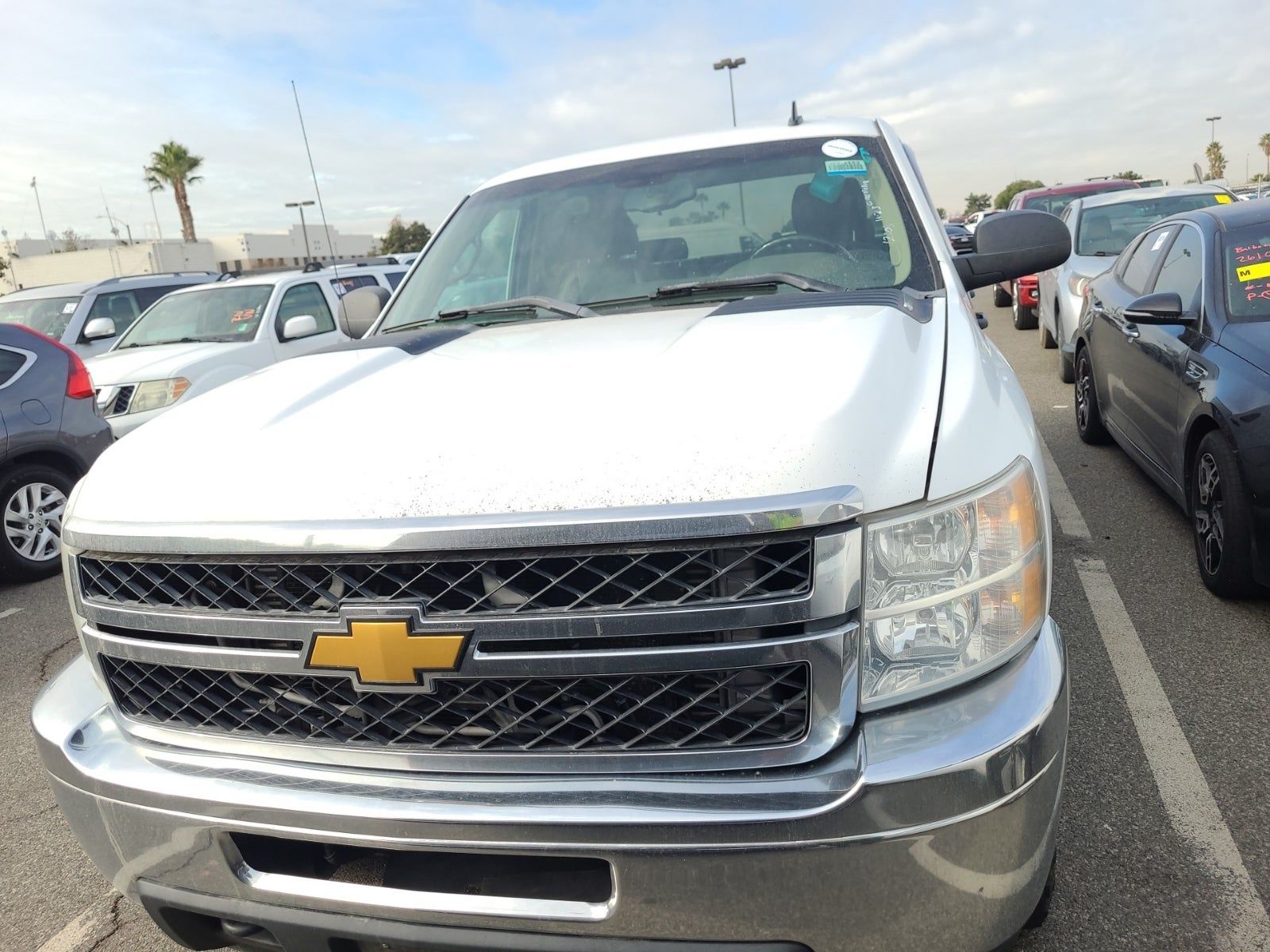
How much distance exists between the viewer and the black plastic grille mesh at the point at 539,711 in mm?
1577

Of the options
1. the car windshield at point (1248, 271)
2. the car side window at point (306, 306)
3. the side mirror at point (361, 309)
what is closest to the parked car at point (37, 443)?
the car side window at point (306, 306)

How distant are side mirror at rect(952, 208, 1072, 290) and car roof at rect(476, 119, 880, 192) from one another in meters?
0.53

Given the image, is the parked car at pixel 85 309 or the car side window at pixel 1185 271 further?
the parked car at pixel 85 309

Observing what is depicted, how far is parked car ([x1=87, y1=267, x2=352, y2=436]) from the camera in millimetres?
8312

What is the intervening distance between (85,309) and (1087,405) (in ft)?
34.4

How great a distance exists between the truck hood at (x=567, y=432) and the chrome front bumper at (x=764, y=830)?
1.35 feet

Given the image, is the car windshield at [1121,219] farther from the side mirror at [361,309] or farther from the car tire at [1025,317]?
the side mirror at [361,309]

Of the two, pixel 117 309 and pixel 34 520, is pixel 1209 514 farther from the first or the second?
pixel 117 309

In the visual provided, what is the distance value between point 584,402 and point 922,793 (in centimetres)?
88

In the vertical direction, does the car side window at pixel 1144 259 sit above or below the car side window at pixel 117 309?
below

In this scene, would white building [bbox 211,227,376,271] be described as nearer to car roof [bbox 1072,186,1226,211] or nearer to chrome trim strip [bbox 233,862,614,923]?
car roof [bbox 1072,186,1226,211]

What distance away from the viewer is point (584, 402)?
1824mm

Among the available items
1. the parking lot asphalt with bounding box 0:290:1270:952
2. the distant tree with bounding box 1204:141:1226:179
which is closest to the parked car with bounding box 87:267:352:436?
the parking lot asphalt with bounding box 0:290:1270:952

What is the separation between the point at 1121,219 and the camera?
372 inches
